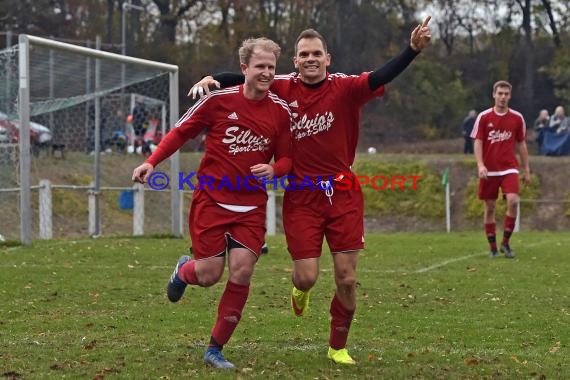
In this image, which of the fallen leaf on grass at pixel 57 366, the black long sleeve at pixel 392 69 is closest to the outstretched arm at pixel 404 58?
the black long sleeve at pixel 392 69

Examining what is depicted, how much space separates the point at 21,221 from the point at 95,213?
13.6 feet

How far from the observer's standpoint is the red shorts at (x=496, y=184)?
15.7 meters

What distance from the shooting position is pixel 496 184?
15898 millimetres

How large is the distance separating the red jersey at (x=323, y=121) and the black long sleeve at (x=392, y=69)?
4.0 inches

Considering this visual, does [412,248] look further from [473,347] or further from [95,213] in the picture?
[473,347]

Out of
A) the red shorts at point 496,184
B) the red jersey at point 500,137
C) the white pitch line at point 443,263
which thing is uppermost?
the red jersey at point 500,137

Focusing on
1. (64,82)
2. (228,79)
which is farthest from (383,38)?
(228,79)

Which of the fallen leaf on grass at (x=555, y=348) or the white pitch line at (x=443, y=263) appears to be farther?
the white pitch line at (x=443, y=263)

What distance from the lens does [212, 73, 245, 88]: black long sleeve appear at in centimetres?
773

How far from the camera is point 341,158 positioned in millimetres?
7711

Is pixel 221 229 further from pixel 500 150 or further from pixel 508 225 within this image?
pixel 508 225

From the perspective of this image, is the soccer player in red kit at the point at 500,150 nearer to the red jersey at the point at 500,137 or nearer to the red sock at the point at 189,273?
the red jersey at the point at 500,137

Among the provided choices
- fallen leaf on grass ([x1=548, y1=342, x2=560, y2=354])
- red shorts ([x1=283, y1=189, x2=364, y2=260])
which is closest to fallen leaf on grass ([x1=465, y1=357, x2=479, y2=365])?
fallen leaf on grass ([x1=548, y1=342, x2=560, y2=354])

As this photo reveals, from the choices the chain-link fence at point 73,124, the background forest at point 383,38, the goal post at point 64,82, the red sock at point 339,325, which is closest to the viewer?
the red sock at point 339,325
